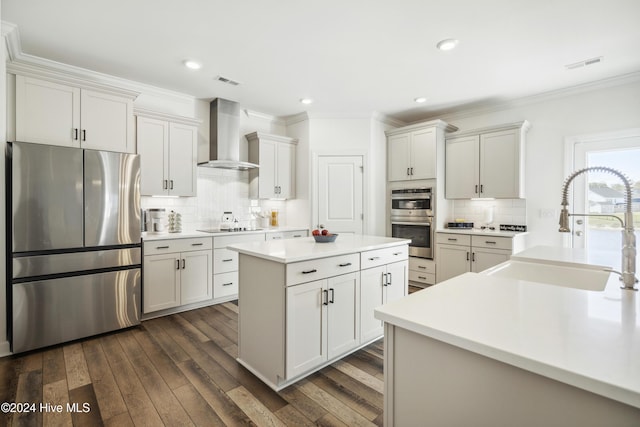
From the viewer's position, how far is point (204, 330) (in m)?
3.18

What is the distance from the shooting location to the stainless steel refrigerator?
2.59m

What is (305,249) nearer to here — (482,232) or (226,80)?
(226,80)

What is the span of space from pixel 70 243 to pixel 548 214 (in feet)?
18.0

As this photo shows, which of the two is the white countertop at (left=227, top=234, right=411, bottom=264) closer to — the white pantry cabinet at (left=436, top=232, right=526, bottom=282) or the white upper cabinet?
the white pantry cabinet at (left=436, top=232, right=526, bottom=282)

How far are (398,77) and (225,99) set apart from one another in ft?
7.71

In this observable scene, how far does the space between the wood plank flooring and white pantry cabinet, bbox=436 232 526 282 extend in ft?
7.23

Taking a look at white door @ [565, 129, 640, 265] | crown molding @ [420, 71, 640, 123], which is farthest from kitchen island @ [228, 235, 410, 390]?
crown molding @ [420, 71, 640, 123]

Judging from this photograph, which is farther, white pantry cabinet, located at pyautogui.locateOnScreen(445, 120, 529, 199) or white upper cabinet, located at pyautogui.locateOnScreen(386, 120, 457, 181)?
white upper cabinet, located at pyautogui.locateOnScreen(386, 120, 457, 181)

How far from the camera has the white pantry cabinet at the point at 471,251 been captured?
4039mm

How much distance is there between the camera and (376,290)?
2770mm

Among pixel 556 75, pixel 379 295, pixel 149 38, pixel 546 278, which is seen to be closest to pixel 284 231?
pixel 379 295

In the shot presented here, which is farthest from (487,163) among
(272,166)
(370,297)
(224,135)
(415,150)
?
(224,135)

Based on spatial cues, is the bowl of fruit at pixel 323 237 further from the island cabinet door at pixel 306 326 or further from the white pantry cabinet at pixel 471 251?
the white pantry cabinet at pixel 471 251

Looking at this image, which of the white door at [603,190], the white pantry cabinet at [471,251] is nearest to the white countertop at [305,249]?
the white pantry cabinet at [471,251]
